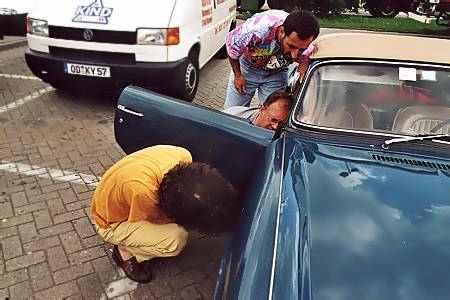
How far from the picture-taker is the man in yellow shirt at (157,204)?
7.08ft

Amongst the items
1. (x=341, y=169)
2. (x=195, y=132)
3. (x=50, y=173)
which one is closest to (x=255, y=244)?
(x=341, y=169)

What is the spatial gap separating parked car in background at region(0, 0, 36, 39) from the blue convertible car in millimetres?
4341

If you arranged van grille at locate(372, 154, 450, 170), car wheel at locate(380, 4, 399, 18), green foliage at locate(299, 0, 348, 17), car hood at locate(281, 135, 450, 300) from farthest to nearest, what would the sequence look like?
car wheel at locate(380, 4, 399, 18)
green foliage at locate(299, 0, 348, 17)
van grille at locate(372, 154, 450, 170)
car hood at locate(281, 135, 450, 300)

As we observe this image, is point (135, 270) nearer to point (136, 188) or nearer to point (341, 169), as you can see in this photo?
point (136, 188)

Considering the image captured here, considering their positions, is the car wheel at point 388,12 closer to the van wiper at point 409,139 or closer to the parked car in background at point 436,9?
the parked car in background at point 436,9

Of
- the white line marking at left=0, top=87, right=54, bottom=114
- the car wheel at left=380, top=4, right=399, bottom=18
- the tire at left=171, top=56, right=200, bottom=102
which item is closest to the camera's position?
the tire at left=171, top=56, right=200, bottom=102

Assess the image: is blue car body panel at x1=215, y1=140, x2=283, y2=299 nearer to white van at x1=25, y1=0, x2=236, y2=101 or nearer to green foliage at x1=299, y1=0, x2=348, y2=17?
white van at x1=25, y1=0, x2=236, y2=101

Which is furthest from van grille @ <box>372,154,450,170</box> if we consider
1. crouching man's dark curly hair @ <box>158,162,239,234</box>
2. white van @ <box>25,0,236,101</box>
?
white van @ <box>25,0,236,101</box>

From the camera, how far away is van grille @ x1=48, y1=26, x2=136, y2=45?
15.7 ft

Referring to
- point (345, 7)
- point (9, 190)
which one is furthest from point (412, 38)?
point (345, 7)

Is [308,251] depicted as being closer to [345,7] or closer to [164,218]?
[164,218]

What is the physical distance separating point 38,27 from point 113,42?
3.24ft

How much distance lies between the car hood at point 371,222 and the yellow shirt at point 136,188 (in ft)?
2.41

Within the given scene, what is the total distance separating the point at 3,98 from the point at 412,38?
5.03 metres
